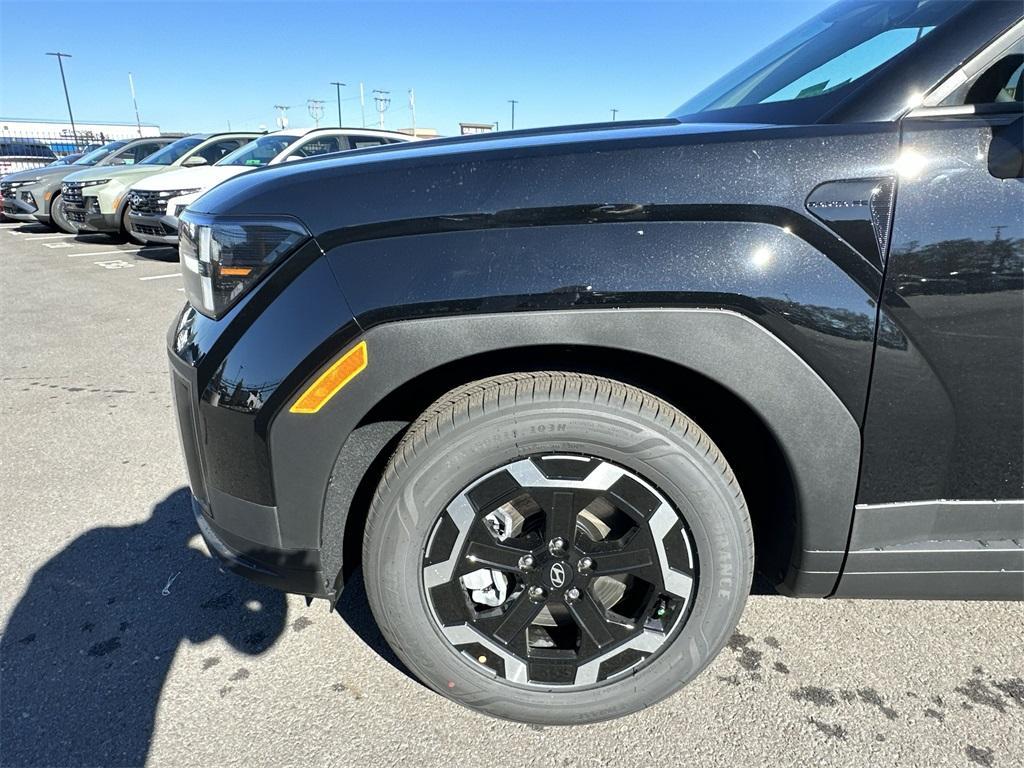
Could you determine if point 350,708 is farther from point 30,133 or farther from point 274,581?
point 30,133

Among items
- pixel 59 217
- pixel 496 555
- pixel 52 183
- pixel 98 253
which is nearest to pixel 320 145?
pixel 98 253

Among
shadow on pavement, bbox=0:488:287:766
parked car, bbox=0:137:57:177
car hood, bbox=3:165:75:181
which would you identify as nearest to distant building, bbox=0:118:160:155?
parked car, bbox=0:137:57:177

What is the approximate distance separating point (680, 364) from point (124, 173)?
11845mm

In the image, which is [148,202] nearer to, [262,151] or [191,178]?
[191,178]

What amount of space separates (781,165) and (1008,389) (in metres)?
0.71

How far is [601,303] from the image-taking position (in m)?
1.39

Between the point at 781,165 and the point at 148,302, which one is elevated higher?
the point at 781,165

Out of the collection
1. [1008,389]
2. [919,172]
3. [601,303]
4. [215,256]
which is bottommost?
[1008,389]

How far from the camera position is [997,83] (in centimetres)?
138

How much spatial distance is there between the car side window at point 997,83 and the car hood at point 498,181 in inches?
15.2

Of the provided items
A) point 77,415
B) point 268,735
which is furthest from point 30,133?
point 268,735

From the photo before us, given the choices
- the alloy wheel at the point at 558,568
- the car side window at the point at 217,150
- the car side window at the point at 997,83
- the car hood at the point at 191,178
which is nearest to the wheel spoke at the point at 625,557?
the alloy wheel at the point at 558,568

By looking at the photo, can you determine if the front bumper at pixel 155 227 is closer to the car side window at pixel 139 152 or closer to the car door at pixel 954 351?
the car side window at pixel 139 152

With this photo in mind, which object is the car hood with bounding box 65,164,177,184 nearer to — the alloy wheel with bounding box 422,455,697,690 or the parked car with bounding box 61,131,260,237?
the parked car with bounding box 61,131,260,237
